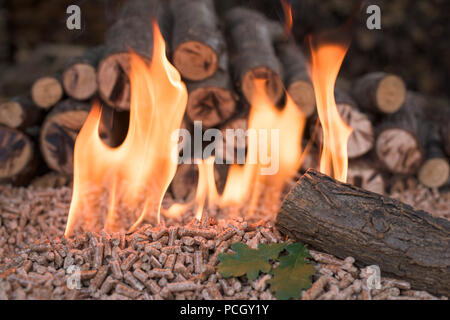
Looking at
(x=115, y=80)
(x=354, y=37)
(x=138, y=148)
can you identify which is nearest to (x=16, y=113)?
(x=115, y=80)

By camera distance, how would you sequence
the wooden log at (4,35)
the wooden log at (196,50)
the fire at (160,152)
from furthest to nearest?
the wooden log at (4,35) < the wooden log at (196,50) < the fire at (160,152)

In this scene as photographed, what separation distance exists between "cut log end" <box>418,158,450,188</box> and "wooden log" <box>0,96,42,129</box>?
2.84m

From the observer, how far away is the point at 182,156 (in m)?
3.00

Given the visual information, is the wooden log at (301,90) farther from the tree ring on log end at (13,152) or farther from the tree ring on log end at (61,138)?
the tree ring on log end at (13,152)

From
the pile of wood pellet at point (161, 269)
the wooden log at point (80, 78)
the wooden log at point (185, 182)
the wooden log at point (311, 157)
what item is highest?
the wooden log at point (80, 78)

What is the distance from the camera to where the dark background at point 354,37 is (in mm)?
4504

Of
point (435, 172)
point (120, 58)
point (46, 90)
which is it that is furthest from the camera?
point (435, 172)

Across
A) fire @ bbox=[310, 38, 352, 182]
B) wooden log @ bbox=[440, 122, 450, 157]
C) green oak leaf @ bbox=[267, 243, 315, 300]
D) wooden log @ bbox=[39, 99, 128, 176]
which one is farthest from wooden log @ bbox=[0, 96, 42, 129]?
wooden log @ bbox=[440, 122, 450, 157]

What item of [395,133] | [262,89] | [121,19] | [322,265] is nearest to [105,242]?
[322,265]

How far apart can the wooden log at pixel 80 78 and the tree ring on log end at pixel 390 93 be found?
1.98 m

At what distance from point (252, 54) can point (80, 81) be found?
1180 millimetres

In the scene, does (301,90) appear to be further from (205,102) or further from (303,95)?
(205,102)

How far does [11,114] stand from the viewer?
3.01 metres

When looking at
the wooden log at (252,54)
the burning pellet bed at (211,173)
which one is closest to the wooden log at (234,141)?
the burning pellet bed at (211,173)
